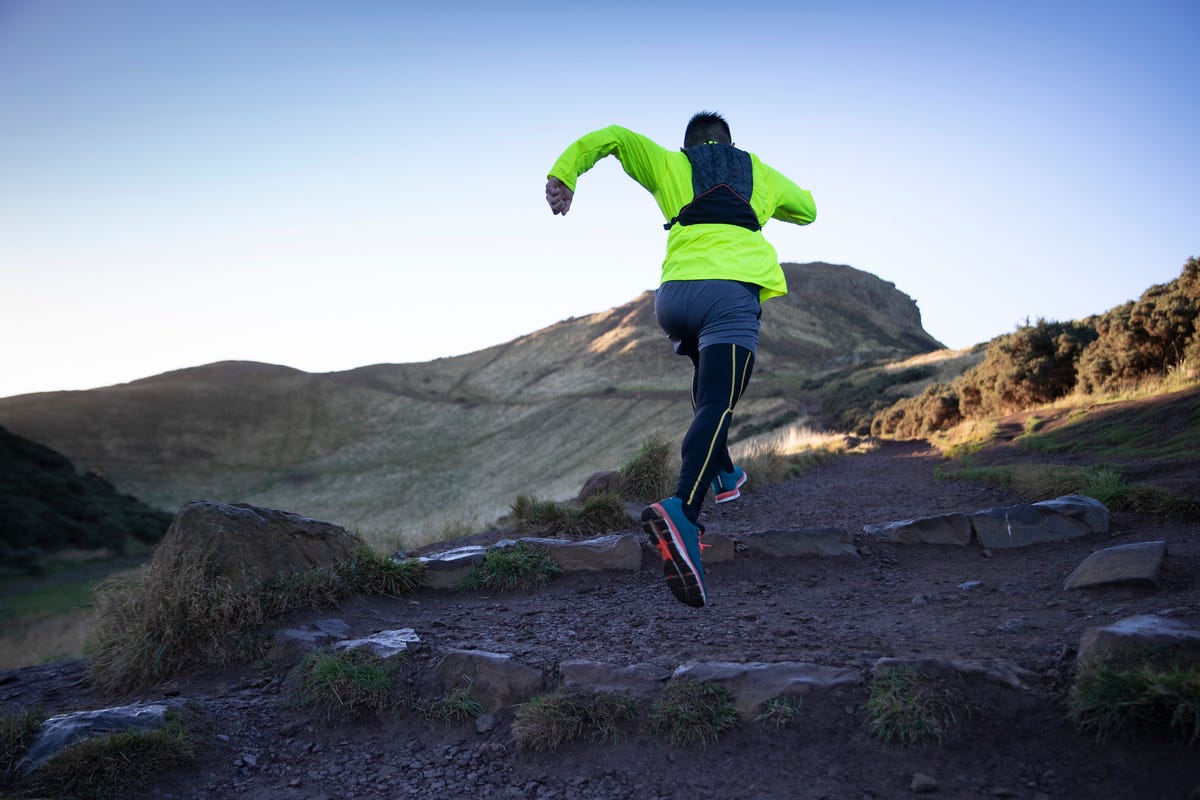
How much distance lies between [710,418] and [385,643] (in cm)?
222

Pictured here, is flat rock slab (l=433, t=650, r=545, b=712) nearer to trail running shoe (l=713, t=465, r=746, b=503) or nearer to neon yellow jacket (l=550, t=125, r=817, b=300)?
trail running shoe (l=713, t=465, r=746, b=503)

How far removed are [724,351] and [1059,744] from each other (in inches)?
88.2

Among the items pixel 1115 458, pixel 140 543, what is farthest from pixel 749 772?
pixel 140 543

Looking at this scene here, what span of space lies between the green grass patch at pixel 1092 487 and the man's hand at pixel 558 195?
4.61 m

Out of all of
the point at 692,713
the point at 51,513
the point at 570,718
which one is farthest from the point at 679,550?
the point at 51,513

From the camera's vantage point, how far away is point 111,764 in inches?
126

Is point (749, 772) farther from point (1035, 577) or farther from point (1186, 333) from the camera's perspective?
point (1186, 333)

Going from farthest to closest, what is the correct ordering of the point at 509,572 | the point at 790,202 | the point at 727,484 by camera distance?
the point at 509,572 → the point at 727,484 → the point at 790,202

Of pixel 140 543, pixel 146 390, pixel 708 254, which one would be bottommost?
pixel 140 543

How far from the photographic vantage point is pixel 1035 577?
4.73 m

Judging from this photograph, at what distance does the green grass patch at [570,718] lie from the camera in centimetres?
332

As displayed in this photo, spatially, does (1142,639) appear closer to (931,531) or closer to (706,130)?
(931,531)

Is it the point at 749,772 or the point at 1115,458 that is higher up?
the point at 1115,458

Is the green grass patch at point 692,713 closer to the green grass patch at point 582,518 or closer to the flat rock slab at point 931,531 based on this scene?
the flat rock slab at point 931,531
